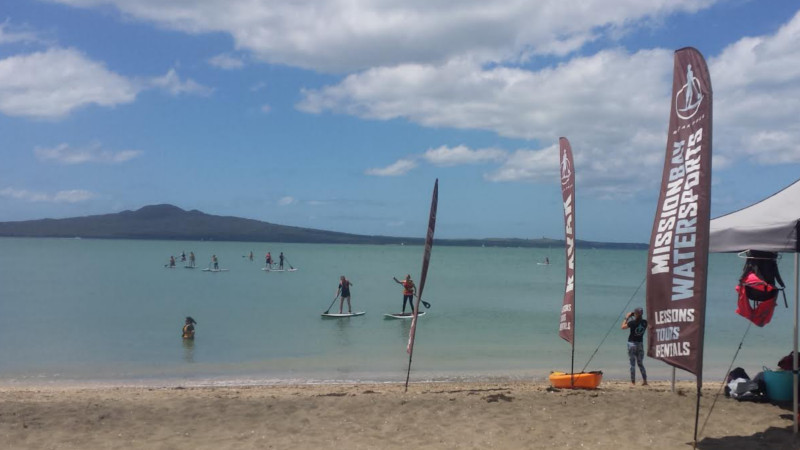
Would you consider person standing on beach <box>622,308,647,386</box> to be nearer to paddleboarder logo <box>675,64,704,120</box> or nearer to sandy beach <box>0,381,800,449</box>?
sandy beach <box>0,381,800,449</box>

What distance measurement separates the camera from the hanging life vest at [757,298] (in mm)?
7914

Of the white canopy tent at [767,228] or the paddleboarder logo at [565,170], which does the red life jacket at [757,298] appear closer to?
the white canopy tent at [767,228]

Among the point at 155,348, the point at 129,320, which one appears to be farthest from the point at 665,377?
the point at 129,320

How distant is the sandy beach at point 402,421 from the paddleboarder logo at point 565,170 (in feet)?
10.3

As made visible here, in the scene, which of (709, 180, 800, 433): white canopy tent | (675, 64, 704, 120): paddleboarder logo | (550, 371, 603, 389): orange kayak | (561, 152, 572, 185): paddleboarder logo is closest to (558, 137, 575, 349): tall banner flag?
(561, 152, 572, 185): paddleboarder logo

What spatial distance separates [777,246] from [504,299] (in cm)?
3166

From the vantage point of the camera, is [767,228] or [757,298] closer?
[767,228]

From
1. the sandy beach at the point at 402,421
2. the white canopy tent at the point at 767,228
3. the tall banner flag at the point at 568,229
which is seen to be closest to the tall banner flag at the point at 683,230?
the white canopy tent at the point at 767,228

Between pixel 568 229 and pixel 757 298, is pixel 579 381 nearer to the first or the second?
pixel 568 229

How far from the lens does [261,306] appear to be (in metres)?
31.3

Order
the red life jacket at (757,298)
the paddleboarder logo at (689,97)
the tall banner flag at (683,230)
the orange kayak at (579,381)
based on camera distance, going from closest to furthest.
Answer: the tall banner flag at (683,230), the paddleboarder logo at (689,97), the red life jacket at (757,298), the orange kayak at (579,381)

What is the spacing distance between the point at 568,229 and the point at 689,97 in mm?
4111

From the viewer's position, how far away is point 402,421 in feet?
28.1

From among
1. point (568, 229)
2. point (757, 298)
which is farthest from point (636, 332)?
point (757, 298)
